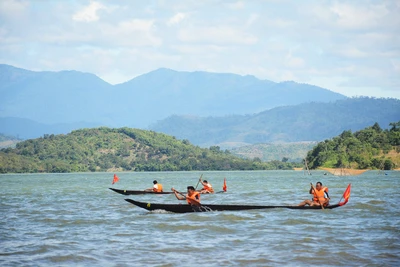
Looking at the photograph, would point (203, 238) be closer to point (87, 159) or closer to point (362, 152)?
point (362, 152)

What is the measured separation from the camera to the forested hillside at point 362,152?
434 ft

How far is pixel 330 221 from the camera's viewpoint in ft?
103

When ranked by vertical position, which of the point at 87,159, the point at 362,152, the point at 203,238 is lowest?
the point at 203,238

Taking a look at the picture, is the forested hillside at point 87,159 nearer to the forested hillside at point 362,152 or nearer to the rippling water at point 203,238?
the forested hillside at point 362,152

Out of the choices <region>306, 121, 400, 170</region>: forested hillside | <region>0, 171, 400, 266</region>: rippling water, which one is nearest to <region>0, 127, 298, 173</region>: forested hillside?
<region>306, 121, 400, 170</region>: forested hillside

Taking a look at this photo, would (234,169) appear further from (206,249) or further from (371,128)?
(206,249)

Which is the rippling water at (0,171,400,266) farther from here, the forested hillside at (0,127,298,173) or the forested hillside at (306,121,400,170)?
the forested hillside at (0,127,298,173)

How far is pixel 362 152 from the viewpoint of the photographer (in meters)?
135

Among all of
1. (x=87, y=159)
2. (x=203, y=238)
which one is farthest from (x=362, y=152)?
(x=203, y=238)

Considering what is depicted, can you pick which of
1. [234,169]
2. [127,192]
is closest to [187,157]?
[234,169]

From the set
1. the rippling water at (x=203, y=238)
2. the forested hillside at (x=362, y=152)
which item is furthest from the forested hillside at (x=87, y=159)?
the rippling water at (x=203, y=238)

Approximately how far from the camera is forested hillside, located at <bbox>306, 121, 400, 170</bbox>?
13225 cm

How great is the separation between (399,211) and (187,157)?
16296 cm

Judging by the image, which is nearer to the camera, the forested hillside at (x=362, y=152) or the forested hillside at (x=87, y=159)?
the forested hillside at (x=362, y=152)
